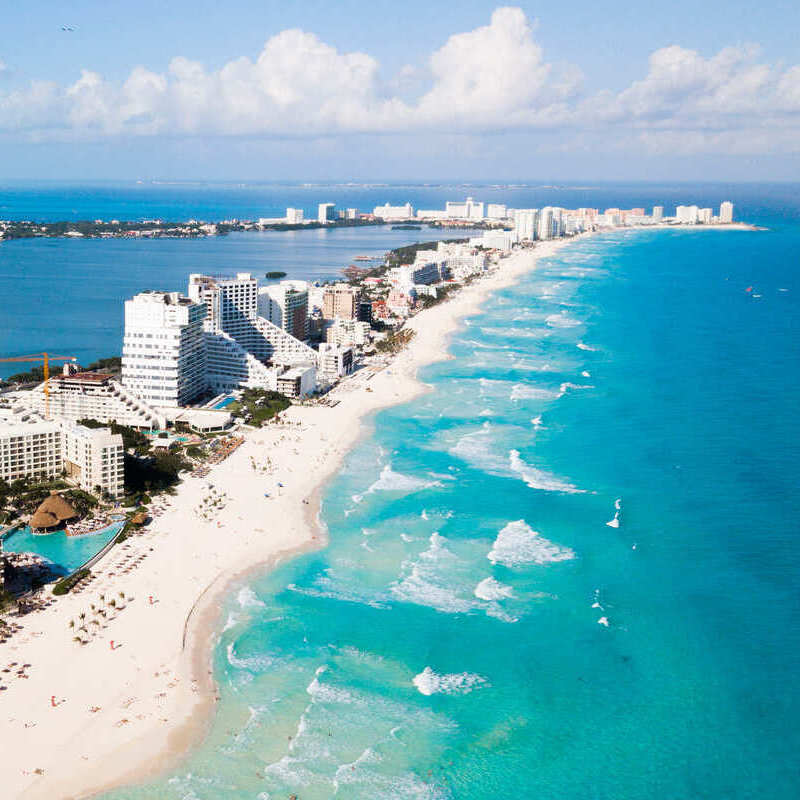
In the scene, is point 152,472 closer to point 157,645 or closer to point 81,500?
point 81,500

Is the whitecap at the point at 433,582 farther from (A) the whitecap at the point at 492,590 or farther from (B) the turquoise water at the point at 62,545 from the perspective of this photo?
(B) the turquoise water at the point at 62,545

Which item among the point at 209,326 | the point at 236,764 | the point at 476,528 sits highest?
the point at 209,326

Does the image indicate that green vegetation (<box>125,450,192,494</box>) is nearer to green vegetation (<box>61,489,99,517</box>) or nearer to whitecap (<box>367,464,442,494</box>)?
green vegetation (<box>61,489,99,517</box>)

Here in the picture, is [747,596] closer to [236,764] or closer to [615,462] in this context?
[615,462]

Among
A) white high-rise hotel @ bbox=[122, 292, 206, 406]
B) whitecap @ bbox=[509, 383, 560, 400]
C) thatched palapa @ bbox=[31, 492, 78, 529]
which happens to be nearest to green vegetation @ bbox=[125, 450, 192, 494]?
thatched palapa @ bbox=[31, 492, 78, 529]

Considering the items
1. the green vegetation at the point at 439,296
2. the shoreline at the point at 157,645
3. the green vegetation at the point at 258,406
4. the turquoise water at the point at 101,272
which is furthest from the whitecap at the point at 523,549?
the green vegetation at the point at 439,296

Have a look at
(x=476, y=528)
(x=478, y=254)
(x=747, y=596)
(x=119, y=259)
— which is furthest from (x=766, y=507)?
(x=119, y=259)
